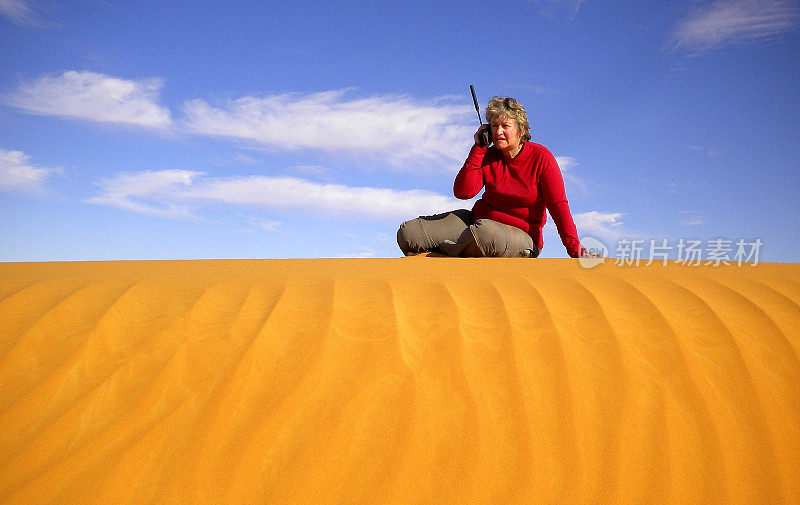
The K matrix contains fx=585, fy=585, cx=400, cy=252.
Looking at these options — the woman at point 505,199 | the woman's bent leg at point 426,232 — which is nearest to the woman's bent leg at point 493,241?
the woman at point 505,199

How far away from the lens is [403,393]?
205 cm

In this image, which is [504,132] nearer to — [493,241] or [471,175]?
[471,175]

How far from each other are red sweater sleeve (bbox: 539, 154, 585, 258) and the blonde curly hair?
339 millimetres

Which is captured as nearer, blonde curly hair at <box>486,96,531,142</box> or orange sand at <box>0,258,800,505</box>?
orange sand at <box>0,258,800,505</box>

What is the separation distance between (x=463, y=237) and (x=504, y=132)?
34.5 inches

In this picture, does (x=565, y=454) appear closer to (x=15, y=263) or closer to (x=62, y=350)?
(x=62, y=350)

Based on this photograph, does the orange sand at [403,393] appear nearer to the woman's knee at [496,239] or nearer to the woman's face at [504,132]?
the woman's knee at [496,239]

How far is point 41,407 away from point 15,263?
7.24ft

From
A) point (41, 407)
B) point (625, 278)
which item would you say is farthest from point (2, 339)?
point (625, 278)

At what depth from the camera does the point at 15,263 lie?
12.7 ft

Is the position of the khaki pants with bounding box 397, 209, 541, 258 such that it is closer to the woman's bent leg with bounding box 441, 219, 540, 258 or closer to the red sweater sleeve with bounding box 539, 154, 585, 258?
the woman's bent leg with bounding box 441, 219, 540, 258

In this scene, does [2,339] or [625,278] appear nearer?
[2,339]

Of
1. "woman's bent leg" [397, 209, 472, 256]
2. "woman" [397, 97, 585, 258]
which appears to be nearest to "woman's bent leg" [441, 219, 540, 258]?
"woman" [397, 97, 585, 258]

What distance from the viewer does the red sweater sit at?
4.25 m
